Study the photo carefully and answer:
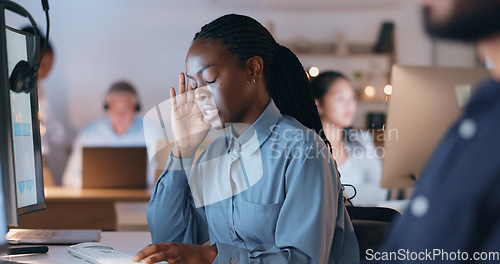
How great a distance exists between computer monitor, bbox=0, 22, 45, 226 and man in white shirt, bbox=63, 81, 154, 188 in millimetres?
2988

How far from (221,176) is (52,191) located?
2055 mm

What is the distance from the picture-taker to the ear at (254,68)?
3.35ft

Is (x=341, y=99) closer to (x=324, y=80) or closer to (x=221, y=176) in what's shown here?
(x=324, y=80)

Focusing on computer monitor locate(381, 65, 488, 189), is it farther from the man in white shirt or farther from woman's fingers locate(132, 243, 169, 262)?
the man in white shirt

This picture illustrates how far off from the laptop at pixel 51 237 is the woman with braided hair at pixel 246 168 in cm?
18

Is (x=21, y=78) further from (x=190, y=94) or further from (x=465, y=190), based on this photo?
(x=465, y=190)

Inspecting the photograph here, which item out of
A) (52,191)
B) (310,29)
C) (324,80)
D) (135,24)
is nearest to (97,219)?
(52,191)

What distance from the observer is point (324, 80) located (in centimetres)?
262

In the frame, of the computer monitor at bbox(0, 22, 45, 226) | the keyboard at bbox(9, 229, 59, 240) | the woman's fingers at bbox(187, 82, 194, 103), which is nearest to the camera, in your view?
the computer monitor at bbox(0, 22, 45, 226)

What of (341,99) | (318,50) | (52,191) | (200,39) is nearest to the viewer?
(200,39)

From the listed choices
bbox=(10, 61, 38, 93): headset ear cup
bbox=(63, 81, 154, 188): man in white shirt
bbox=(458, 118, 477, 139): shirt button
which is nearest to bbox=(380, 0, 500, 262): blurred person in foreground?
bbox=(458, 118, 477, 139): shirt button

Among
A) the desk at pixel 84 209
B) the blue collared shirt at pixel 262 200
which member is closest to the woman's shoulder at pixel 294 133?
the blue collared shirt at pixel 262 200

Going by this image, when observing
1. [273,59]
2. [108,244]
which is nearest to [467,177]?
[273,59]

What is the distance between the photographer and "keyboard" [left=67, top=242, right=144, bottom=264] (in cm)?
96
